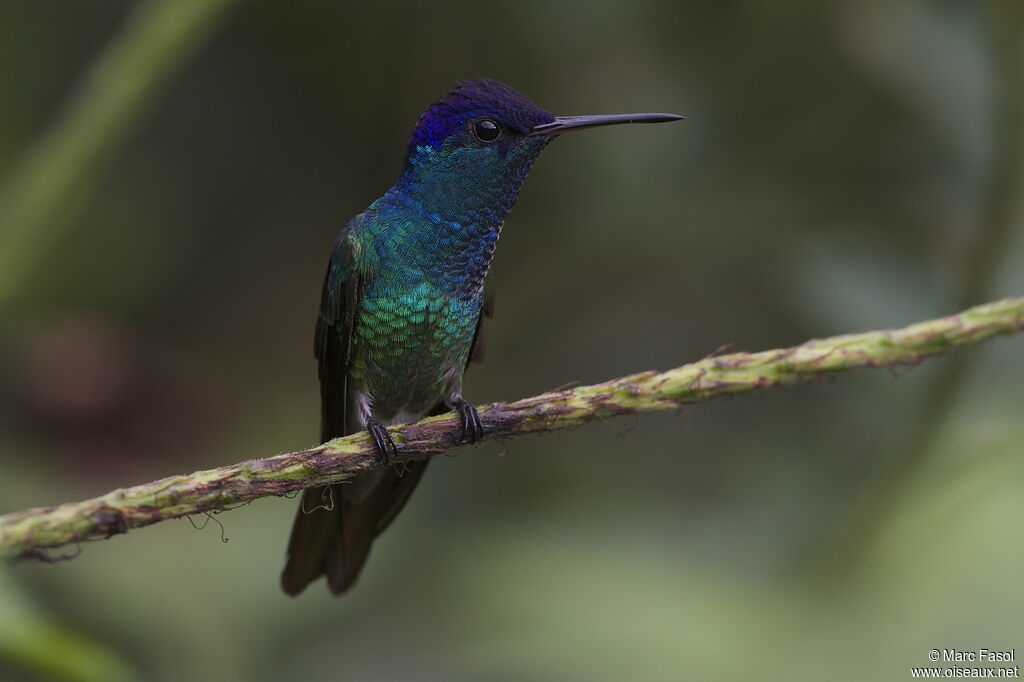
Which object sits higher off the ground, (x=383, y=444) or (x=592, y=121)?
(x=592, y=121)

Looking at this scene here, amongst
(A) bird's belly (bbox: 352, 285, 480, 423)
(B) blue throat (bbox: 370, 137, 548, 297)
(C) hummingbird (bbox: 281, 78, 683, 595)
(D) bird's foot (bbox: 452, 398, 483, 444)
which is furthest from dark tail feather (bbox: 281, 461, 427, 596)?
(B) blue throat (bbox: 370, 137, 548, 297)

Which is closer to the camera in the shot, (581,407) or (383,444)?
(581,407)

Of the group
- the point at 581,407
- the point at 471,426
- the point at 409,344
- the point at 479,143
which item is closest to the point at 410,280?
the point at 409,344

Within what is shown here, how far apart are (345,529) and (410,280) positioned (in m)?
0.68

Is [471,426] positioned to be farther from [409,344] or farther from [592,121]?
[592,121]

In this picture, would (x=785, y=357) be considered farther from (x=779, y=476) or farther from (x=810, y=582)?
(x=779, y=476)

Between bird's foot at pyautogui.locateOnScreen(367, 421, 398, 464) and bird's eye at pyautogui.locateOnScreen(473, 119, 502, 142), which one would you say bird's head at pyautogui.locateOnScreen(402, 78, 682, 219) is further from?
bird's foot at pyautogui.locateOnScreen(367, 421, 398, 464)

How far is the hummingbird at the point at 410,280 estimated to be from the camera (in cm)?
263

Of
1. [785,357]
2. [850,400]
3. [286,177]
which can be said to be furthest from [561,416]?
[286,177]

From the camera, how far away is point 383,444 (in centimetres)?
213

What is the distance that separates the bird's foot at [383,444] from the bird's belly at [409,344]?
46cm

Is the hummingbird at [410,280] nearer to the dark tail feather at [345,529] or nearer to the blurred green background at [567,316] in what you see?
the dark tail feather at [345,529]

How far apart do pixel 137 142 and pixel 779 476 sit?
3.20m

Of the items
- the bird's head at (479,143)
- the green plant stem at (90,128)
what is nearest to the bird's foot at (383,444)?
the bird's head at (479,143)
